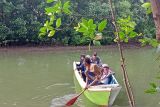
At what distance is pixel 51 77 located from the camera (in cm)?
1257

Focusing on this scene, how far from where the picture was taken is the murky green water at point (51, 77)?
381 inches

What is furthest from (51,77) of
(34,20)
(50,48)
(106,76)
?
(34,20)

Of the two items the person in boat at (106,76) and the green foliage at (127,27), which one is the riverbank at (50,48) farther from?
the green foliage at (127,27)

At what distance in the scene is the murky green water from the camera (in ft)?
31.8

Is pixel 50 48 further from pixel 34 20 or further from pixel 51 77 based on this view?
pixel 51 77

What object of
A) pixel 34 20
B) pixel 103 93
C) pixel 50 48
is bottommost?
pixel 103 93

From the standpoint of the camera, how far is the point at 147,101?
9609 mm

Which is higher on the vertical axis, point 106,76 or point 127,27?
point 127,27

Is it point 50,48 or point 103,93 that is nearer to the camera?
point 103,93

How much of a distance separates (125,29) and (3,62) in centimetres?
1442

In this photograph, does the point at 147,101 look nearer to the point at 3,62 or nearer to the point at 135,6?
the point at 3,62

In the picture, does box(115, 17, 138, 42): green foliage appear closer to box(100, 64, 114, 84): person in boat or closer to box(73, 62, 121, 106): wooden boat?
box(73, 62, 121, 106): wooden boat

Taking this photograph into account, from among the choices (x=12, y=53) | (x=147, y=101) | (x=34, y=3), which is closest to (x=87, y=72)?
(x=147, y=101)

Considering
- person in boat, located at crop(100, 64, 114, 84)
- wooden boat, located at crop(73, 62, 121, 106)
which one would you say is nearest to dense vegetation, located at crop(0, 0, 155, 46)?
person in boat, located at crop(100, 64, 114, 84)
